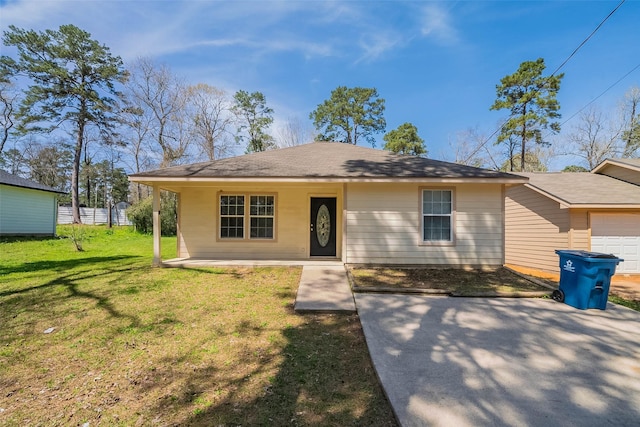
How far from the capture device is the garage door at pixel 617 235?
33.3 ft

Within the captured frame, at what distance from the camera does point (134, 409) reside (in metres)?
2.46

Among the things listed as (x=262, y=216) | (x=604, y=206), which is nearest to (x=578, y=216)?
(x=604, y=206)

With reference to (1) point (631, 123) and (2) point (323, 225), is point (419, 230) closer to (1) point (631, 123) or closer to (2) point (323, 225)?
(2) point (323, 225)

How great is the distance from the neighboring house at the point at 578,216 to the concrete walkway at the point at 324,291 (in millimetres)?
8553

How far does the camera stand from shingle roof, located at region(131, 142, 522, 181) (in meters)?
7.65

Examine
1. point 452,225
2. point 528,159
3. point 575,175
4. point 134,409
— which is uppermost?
point 528,159

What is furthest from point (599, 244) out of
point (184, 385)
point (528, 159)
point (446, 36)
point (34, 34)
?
point (34, 34)

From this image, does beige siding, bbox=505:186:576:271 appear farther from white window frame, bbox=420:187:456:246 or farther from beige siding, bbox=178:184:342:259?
beige siding, bbox=178:184:342:259

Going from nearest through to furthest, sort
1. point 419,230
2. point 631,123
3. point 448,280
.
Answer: point 448,280 → point 419,230 → point 631,123

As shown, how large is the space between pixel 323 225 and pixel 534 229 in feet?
28.7

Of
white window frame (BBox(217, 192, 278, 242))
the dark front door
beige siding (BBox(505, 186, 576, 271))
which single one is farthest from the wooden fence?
beige siding (BBox(505, 186, 576, 271))

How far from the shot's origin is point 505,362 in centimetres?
322

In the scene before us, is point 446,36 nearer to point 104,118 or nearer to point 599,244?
point 599,244

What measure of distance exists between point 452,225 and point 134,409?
7.75 metres
